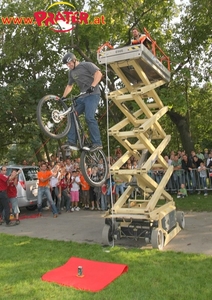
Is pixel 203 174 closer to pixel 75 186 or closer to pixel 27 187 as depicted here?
pixel 75 186

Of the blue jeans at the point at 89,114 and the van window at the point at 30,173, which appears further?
the van window at the point at 30,173

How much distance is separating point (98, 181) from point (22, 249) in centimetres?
267

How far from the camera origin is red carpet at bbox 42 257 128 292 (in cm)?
530

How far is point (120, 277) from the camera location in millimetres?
5543

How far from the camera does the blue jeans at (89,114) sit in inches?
233

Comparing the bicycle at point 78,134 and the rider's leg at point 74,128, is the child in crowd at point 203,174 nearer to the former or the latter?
the bicycle at point 78,134

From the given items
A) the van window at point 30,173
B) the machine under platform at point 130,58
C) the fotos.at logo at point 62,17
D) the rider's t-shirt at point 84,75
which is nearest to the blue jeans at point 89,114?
the rider's t-shirt at point 84,75

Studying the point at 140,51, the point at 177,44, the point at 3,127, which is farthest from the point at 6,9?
the point at 140,51

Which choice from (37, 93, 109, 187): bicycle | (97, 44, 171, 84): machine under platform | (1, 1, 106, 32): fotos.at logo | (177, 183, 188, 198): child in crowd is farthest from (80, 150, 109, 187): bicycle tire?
(1, 1, 106, 32): fotos.at logo

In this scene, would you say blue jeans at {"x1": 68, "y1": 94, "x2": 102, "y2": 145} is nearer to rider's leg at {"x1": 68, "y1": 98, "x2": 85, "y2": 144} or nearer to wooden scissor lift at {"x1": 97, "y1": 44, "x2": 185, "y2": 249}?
rider's leg at {"x1": 68, "y1": 98, "x2": 85, "y2": 144}

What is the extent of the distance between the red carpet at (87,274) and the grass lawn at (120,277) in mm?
128

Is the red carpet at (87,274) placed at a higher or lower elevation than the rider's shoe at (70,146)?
lower

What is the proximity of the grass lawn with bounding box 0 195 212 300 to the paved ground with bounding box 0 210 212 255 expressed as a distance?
615 millimetres

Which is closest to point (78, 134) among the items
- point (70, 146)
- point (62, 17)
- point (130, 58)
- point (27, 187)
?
point (70, 146)
